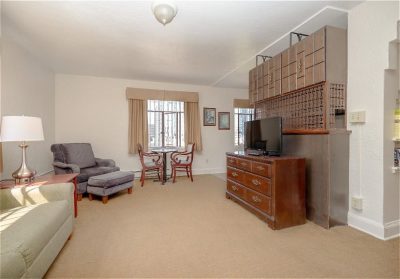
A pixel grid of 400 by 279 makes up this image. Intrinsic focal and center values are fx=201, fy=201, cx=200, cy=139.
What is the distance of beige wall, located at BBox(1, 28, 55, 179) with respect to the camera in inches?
112

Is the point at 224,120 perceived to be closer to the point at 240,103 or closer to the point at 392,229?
the point at 240,103

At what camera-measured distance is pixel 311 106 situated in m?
2.69

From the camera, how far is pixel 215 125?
5926 millimetres

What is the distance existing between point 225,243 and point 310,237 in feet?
3.03

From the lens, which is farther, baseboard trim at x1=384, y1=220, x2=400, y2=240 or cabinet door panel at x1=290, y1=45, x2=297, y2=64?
cabinet door panel at x1=290, y1=45, x2=297, y2=64

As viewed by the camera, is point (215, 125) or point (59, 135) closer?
point (59, 135)

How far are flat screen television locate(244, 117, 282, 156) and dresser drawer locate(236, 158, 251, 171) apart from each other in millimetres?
324

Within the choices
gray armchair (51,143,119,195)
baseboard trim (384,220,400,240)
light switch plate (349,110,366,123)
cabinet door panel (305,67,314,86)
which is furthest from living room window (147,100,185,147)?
baseboard trim (384,220,400,240)

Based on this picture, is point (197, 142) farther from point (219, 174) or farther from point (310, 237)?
point (310, 237)

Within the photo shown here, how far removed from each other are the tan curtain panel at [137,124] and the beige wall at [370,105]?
14.0ft

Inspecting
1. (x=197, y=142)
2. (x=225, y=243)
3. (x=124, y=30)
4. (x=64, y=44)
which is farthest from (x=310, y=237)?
(x=64, y=44)

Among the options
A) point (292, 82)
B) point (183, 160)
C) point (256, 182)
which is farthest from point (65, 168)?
point (292, 82)

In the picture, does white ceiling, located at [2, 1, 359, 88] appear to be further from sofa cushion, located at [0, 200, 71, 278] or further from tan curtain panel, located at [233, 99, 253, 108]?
sofa cushion, located at [0, 200, 71, 278]

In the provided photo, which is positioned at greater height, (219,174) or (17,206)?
(17,206)
